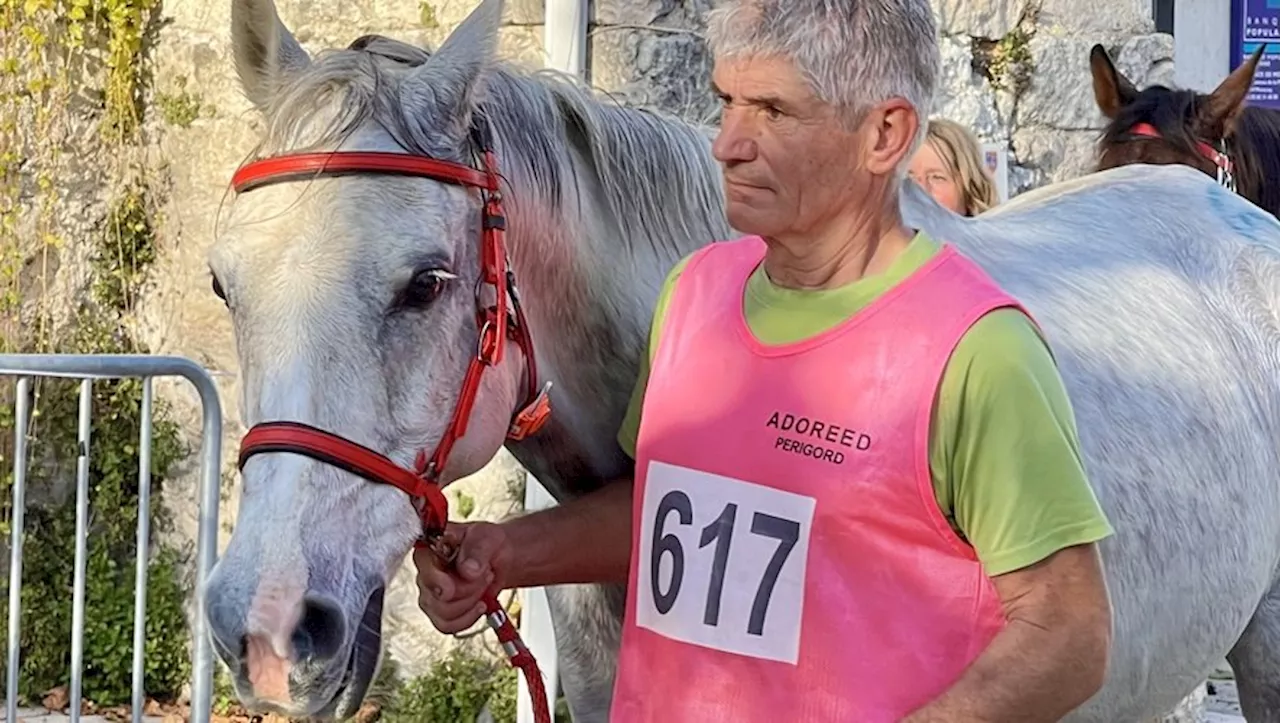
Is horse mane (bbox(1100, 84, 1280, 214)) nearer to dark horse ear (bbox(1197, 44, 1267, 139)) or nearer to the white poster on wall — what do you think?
dark horse ear (bbox(1197, 44, 1267, 139))

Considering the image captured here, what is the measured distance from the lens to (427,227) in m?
1.91

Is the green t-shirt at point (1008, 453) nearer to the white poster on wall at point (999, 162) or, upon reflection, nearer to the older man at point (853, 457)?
the older man at point (853, 457)

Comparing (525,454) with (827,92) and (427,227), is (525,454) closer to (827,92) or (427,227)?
(427,227)

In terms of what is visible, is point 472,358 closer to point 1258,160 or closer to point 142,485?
point 142,485

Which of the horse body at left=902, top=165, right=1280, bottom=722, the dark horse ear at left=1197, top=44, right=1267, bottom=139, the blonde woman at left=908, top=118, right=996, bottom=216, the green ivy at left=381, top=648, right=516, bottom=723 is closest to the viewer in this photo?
the horse body at left=902, top=165, right=1280, bottom=722

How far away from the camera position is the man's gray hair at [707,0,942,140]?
1.64 metres

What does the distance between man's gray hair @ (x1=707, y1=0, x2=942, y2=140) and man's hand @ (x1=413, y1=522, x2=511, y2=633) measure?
751mm

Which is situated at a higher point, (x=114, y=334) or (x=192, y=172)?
(x=192, y=172)

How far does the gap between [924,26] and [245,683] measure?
40.2 inches

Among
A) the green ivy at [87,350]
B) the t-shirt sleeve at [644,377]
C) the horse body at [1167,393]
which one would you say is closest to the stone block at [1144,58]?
the horse body at [1167,393]

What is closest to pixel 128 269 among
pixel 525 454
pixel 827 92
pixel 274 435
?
pixel 525 454

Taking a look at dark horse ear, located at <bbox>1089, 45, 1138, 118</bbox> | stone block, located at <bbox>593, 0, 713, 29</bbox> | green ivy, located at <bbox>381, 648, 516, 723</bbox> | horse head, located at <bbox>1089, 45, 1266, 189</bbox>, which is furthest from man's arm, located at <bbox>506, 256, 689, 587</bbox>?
dark horse ear, located at <bbox>1089, 45, 1138, 118</bbox>

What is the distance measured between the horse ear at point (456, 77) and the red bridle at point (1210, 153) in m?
3.27

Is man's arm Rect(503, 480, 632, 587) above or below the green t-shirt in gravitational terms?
below
